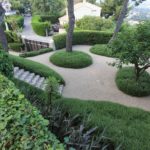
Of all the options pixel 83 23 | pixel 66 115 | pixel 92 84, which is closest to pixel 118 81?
pixel 92 84

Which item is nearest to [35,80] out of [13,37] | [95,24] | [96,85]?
[96,85]

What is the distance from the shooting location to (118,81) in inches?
479

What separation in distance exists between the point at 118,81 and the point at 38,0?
30299mm

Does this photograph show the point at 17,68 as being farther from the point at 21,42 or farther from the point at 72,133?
the point at 21,42

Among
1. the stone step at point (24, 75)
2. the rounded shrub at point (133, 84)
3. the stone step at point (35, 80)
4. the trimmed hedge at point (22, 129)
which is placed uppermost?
the trimmed hedge at point (22, 129)

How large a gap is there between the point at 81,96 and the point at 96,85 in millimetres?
1707

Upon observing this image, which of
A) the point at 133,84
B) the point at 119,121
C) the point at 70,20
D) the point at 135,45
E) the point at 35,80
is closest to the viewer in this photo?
the point at 119,121

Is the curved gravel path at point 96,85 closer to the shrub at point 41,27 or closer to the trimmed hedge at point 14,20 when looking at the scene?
the shrub at point 41,27

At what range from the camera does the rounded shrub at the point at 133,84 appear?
441 inches

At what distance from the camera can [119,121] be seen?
7219 millimetres

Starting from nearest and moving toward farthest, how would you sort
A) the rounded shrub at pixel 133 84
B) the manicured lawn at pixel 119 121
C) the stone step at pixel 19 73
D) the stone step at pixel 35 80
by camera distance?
the manicured lawn at pixel 119 121, the rounded shrub at pixel 133 84, the stone step at pixel 35 80, the stone step at pixel 19 73

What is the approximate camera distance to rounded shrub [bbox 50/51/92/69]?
1485cm

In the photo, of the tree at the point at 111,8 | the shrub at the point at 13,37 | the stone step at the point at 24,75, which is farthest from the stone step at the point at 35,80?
the tree at the point at 111,8

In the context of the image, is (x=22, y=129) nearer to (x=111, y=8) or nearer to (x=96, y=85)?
(x=96, y=85)
